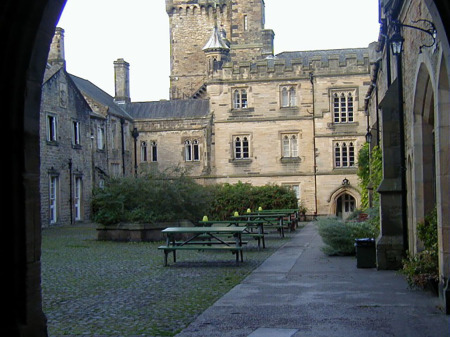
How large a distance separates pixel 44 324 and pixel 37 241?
0.72 meters

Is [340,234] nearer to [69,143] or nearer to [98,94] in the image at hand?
[69,143]

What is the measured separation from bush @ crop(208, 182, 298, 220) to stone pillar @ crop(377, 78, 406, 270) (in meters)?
22.2

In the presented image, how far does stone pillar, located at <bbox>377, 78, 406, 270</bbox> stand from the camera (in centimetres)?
1245

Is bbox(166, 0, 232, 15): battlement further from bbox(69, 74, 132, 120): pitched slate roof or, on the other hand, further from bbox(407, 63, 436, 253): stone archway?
bbox(407, 63, 436, 253): stone archway

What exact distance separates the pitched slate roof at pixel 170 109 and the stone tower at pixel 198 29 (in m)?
11.9

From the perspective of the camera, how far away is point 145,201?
2205cm

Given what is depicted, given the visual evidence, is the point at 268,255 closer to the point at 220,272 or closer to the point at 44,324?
the point at 220,272

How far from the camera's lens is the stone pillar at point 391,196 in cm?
1245

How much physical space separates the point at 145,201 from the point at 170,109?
26690 millimetres

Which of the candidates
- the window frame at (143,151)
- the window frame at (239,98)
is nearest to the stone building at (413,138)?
the window frame at (239,98)

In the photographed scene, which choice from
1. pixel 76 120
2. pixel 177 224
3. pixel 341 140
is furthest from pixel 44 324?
pixel 341 140

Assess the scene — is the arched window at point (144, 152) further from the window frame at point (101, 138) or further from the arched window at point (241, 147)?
the arched window at point (241, 147)

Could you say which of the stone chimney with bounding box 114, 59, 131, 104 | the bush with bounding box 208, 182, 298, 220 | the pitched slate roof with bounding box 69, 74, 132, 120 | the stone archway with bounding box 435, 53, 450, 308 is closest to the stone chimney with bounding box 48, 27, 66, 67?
the pitched slate roof with bounding box 69, 74, 132, 120

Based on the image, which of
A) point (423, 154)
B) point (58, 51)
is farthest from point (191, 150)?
point (423, 154)
